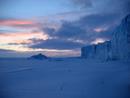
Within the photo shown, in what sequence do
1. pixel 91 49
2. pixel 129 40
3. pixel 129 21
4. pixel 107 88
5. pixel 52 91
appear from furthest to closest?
pixel 91 49 < pixel 129 21 < pixel 129 40 < pixel 107 88 < pixel 52 91

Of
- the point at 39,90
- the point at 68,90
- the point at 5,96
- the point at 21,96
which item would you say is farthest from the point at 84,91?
the point at 5,96

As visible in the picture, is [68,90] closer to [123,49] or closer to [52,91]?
[52,91]

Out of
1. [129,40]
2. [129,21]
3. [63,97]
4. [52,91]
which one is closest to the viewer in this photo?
[63,97]

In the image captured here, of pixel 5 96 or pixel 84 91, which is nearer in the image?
pixel 5 96

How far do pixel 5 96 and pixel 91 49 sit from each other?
50.1 m

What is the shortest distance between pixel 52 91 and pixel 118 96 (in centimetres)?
196

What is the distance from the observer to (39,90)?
21.1ft

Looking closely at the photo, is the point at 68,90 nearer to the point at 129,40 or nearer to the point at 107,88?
the point at 107,88

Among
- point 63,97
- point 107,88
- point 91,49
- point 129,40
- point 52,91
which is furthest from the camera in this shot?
point 91,49

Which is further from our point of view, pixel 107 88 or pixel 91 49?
pixel 91 49

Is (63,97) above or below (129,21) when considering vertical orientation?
below

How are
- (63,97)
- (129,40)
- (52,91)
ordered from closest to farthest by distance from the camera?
A: (63,97), (52,91), (129,40)

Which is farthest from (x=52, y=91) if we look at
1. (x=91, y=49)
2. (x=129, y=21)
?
(x=91, y=49)

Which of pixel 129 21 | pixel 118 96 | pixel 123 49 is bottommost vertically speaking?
pixel 118 96
